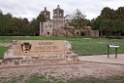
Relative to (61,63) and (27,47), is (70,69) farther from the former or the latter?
(27,47)

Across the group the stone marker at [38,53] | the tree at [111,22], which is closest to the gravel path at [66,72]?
the stone marker at [38,53]

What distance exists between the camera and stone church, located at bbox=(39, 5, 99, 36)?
73.9 metres

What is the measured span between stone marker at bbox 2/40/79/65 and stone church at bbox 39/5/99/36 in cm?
5930

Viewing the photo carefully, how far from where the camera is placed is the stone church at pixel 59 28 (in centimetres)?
7388

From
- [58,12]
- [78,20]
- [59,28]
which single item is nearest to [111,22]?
[78,20]

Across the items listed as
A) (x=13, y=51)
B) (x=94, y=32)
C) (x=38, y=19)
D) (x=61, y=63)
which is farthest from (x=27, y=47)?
(x=38, y=19)

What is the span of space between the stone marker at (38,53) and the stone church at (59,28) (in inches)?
2335

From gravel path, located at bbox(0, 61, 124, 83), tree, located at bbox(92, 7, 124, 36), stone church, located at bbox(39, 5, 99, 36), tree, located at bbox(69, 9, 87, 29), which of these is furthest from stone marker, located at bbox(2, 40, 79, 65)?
stone church, located at bbox(39, 5, 99, 36)

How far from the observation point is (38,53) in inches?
479

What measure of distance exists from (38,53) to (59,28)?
2494 inches

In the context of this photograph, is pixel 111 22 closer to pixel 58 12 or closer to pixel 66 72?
pixel 58 12

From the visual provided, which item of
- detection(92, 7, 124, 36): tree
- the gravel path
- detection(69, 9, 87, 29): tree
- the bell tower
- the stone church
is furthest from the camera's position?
the bell tower

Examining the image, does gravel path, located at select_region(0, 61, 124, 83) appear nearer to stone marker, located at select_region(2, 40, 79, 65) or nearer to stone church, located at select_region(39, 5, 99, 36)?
stone marker, located at select_region(2, 40, 79, 65)

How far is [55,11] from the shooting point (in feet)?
264
